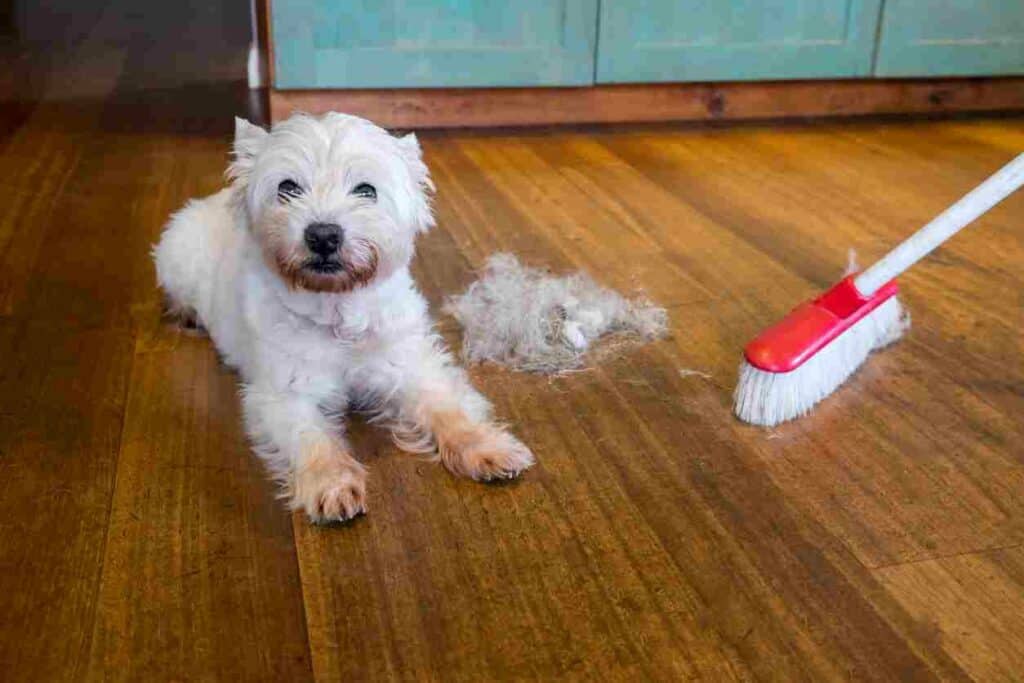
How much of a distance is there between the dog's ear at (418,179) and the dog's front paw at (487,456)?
306mm

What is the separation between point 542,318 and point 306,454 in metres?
0.56

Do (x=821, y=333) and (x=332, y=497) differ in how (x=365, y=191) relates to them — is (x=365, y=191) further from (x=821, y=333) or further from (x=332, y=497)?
(x=821, y=333)

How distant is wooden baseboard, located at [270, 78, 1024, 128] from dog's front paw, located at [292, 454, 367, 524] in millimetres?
2000

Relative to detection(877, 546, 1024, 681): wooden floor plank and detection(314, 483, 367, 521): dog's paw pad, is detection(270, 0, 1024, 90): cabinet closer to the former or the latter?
detection(314, 483, 367, 521): dog's paw pad

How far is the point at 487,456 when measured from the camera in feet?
4.53

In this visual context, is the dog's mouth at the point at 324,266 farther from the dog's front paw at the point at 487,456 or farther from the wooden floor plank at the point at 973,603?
the wooden floor plank at the point at 973,603

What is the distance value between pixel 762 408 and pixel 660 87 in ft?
6.89

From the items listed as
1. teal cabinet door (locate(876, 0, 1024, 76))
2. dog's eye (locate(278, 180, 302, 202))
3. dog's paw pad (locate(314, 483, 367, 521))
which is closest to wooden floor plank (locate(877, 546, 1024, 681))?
dog's paw pad (locate(314, 483, 367, 521))

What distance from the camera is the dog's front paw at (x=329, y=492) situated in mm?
1275

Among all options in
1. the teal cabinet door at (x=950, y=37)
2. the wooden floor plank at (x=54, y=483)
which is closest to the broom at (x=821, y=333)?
the wooden floor plank at (x=54, y=483)

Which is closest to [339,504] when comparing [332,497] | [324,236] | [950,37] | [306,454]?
[332,497]

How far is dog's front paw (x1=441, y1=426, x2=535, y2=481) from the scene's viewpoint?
1.38 m

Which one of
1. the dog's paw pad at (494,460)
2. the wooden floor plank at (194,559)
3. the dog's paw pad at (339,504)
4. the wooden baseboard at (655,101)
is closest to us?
the wooden floor plank at (194,559)

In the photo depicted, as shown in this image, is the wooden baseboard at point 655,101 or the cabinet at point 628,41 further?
the wooden baseboard at point 655,101
